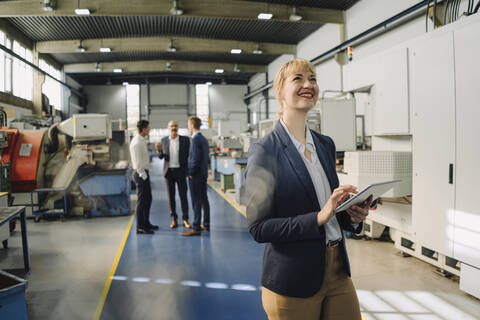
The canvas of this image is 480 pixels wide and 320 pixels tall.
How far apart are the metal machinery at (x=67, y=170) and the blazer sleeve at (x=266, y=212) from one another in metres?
4.84

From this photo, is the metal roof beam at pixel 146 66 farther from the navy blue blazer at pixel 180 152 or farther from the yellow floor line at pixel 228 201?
the navy blue blazer at pixel 180 152

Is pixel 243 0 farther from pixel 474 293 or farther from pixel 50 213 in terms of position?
pixel 474 293

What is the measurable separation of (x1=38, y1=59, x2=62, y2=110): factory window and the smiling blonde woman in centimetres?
1292

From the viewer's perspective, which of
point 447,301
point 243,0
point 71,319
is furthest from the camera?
point 243,0

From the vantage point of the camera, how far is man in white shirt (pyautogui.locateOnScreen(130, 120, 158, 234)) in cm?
433

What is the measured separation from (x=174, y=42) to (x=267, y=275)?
10.6 m

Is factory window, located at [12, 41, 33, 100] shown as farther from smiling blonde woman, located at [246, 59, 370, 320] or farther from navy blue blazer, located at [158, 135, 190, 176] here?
smiling blonde woman, located at [246, 59, 370, 320]

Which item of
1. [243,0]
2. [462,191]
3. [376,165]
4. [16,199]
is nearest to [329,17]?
[243,0]

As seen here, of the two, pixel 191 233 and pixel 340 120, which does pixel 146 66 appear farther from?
pixel 340 120

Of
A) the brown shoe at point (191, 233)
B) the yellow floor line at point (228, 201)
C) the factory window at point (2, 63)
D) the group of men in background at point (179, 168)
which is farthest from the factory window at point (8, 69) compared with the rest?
the brown shoe at point (191, 233)

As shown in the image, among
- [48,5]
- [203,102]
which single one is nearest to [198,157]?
[48,5]

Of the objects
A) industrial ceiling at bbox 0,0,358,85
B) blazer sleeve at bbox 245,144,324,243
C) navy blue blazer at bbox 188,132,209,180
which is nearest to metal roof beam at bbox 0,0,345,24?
industrial ceiling at bbox 0,0,358,85

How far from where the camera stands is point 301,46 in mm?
10773

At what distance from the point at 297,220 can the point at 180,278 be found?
2.36 m
